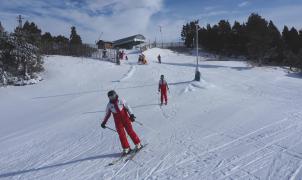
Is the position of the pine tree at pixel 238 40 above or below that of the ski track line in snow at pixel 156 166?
above

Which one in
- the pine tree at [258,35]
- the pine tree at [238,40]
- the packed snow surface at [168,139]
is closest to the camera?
the packed snow surface at [168,139]

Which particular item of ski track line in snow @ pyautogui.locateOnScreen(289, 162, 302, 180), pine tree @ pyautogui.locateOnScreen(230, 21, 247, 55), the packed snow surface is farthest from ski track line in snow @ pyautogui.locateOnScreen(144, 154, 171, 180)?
pine tree @ pyautogui.locateOnScreen(230, 21, 247, 55)

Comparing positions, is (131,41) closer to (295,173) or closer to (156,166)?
(156,166)

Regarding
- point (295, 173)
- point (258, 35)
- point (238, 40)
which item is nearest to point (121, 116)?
point (295, 173)

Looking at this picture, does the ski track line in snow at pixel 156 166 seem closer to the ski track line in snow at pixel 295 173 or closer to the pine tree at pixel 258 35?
the ski track line in snow at pixel 295 173

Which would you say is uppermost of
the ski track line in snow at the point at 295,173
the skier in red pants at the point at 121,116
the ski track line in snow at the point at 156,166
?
the skier in red pants at the point at 121,116

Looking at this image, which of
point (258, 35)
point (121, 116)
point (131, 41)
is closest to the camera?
point (121, 116)

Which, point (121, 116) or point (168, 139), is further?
point (168, 139)

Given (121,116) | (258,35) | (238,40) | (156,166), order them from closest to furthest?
(156,166) < (121,116) < (258,35) < (238,40)

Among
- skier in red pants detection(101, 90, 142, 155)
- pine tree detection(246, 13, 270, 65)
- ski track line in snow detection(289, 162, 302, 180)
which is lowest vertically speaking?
ski track line in snow detection(289, 162, 302, 180)

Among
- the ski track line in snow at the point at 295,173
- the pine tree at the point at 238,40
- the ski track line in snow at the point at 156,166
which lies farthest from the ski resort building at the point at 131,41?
the ski track line in snow at the point at 295,173

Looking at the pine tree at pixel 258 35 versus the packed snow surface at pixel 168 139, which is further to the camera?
the pine tree at pixel 258 35

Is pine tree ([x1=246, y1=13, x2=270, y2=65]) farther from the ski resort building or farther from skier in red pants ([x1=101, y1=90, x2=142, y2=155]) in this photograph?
skier in red pants ([x1=101, y1=90, x2=142, y2=155])

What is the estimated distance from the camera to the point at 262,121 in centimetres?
1073
